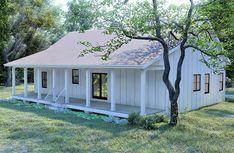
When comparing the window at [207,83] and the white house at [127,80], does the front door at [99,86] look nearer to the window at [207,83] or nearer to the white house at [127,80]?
the white house at [127,80]

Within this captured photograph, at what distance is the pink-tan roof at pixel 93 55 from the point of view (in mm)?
12436

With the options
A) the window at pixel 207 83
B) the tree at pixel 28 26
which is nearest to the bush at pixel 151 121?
the window at pixel 207 83

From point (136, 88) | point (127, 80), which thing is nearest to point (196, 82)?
point (136, 88)

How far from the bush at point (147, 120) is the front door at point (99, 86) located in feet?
16.1

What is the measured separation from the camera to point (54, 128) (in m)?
10.3

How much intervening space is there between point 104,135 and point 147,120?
185cm

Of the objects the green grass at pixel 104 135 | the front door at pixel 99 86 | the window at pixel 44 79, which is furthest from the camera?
the window at pixel 44 79

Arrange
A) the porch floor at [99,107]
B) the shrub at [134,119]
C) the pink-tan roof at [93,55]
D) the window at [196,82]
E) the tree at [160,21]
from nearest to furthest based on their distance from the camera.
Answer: the tree at [160,21]
the shrub at [134,119]
the pink-tan roof at [93,55]
the porch floor at [99,107]
the window at [196,82]

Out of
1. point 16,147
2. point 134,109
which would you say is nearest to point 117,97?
point 134,109

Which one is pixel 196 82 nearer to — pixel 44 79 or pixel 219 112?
pixel 219 112

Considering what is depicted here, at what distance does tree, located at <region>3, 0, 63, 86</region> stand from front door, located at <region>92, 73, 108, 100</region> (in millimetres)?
15250

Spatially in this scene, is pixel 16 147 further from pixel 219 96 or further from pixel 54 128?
pixel 219 96

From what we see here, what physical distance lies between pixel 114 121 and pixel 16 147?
178 inches

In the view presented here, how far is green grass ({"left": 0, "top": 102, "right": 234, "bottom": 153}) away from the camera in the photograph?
8.12m
